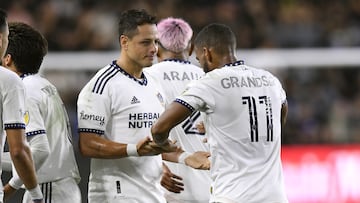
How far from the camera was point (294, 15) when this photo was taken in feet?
46.5

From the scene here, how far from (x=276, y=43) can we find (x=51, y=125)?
25.5ft

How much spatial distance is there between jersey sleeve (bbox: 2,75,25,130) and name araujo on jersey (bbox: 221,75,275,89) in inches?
50.4

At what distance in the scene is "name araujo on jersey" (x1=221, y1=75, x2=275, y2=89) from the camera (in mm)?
6371

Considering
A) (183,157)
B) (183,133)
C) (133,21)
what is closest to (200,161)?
(183,157)

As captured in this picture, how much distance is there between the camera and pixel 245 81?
6445mm

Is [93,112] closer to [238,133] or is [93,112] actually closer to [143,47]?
[143,47]

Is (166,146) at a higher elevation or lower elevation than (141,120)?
lower

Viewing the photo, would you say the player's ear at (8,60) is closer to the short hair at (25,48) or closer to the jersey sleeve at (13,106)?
the short hair at (25,48)

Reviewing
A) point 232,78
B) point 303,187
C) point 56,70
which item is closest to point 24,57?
point 232,78

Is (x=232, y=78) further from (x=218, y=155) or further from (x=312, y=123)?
(x=312, y=123)

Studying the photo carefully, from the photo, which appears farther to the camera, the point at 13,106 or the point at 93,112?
the point at 93,112

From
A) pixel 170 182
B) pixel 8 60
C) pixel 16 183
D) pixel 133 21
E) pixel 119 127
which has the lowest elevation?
pixel 170 182

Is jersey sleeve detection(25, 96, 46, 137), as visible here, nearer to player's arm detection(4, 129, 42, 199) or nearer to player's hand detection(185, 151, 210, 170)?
player's arm detection(4, 129, 42, 199)

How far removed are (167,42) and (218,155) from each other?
147cm
